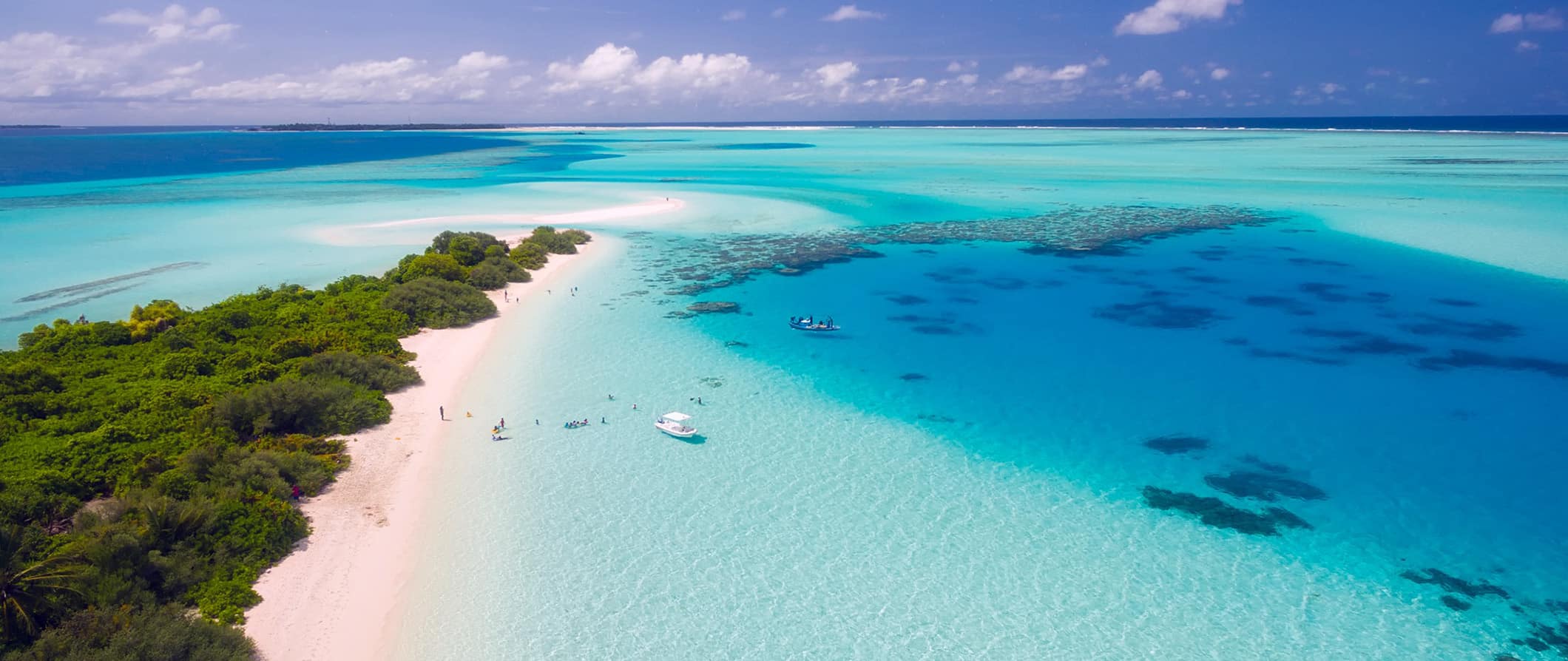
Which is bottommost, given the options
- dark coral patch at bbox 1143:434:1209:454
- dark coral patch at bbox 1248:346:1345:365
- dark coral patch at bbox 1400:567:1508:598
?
dark coral patch at bbox 1400:567:1508:598

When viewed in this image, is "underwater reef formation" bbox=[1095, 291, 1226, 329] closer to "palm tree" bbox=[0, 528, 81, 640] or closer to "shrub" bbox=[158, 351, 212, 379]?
"palm tree" bbox=[0, 528, 81, 640]

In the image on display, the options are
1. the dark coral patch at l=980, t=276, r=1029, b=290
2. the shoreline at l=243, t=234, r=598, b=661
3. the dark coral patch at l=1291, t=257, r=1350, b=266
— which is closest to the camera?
the shoreline at l=243, t=234, r=598, b=661

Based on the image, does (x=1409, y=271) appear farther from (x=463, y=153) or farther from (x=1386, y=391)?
(x=463, y=153)

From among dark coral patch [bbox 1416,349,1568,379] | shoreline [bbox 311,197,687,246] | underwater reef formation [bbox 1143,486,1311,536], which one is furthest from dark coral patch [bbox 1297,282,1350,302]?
shoreline [bbox 311,197,687,246]

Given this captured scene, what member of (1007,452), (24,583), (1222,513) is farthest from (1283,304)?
(24,583)

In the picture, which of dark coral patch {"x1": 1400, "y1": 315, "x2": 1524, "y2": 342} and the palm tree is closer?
the palm tree

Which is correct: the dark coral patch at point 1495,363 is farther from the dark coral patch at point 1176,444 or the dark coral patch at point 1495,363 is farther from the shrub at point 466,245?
the shrub at point 466,245

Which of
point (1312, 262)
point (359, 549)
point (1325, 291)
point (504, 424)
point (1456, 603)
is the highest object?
point (1312, 262)

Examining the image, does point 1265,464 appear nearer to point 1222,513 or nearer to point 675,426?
point 1222,513
